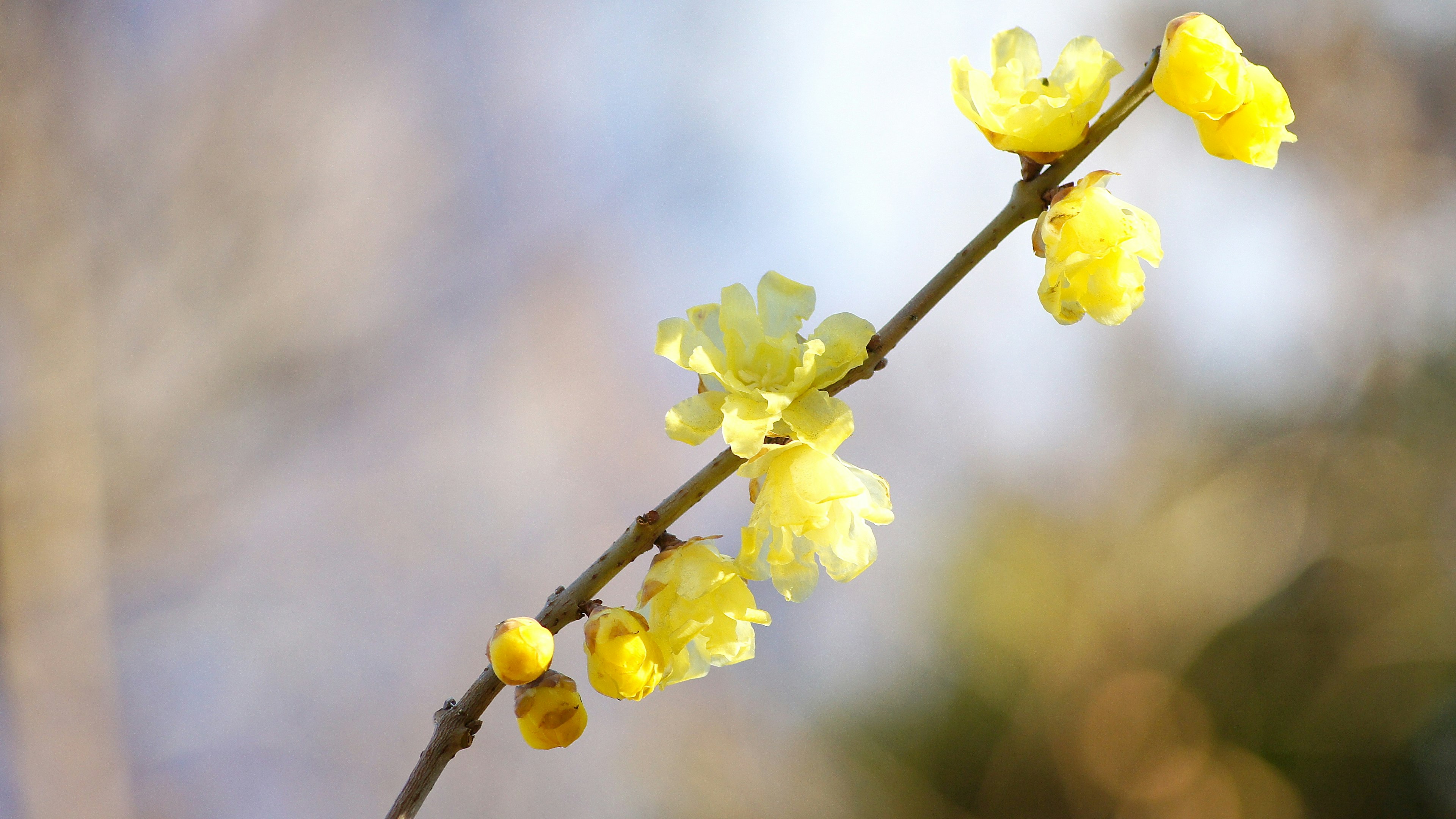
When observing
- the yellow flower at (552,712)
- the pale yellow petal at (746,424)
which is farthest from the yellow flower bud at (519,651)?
the pale yellow petal at (746,424)

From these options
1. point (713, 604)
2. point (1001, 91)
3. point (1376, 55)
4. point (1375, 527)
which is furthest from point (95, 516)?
point (1376, 55)

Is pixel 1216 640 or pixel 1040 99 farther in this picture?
pixel 1216 640

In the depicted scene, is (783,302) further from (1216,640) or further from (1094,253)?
(1216,640)

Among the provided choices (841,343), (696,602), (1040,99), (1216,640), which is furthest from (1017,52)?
(1216,640)

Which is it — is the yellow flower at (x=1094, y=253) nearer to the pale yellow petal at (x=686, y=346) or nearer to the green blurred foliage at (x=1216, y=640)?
the pale yellow petal at (x=686, y=346)

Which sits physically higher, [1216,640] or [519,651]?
[519,651]

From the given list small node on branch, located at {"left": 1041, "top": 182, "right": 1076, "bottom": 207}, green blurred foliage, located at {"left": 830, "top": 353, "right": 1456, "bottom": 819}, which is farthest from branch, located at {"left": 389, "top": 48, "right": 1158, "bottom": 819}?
green blurred foliage, located at {"left": 830, "top": 353, "right": 1456, "bottom": 819}

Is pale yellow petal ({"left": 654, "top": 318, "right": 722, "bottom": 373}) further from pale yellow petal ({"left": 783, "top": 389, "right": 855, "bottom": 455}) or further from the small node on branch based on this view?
the small node on branch
